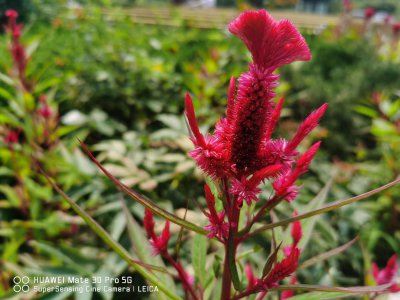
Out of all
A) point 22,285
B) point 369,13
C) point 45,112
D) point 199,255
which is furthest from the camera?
point 369,13

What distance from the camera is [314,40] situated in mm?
4805

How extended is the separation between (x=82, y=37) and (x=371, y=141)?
2.79m

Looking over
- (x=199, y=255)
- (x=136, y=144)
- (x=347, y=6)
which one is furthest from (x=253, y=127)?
(x=347, y=6)

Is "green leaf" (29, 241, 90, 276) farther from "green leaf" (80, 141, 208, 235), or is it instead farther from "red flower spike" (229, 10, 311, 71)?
"red flower spike" (229, 10, 311, 71)

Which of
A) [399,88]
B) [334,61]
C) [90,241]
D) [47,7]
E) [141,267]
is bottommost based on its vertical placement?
[90,241]

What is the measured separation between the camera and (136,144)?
204 centimetres

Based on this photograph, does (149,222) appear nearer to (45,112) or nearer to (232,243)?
(232,243)

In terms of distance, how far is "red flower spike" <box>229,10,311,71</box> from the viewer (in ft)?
1.72

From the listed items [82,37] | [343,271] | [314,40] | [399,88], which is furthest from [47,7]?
[343,271]

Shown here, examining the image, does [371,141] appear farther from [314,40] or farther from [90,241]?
[90,241]

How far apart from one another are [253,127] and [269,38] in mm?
140

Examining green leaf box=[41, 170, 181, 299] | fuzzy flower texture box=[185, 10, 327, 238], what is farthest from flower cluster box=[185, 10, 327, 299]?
green leaf box=[41, 170, 181, 299]

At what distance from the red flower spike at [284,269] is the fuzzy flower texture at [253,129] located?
12cm

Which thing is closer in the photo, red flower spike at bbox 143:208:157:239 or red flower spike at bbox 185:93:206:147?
red flower spike at bbox 185:93:206:147
